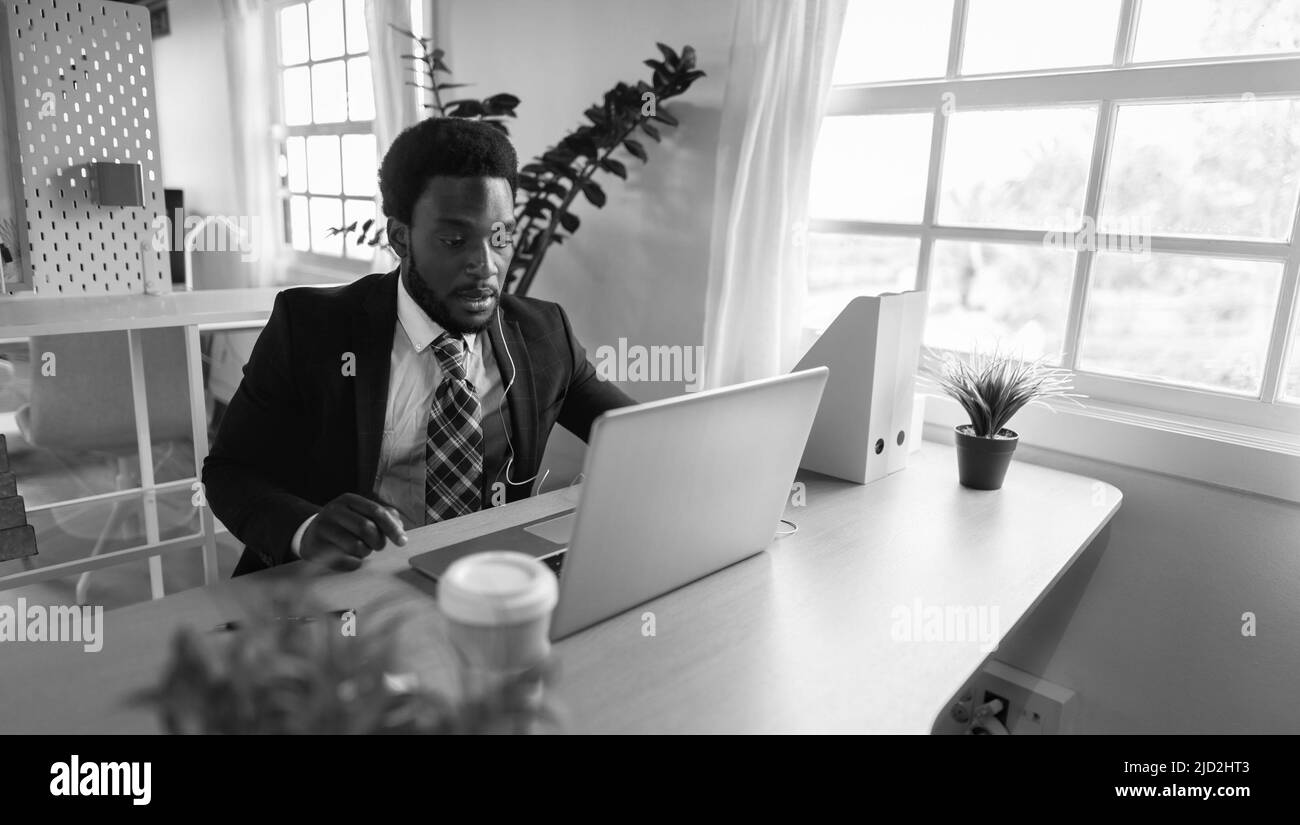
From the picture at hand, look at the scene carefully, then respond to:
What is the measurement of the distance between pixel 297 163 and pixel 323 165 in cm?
30

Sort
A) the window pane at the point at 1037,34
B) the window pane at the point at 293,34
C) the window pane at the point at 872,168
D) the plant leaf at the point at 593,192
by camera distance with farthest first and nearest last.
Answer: the window pane at the point at 293,34 < the plant leaf at the point at 593,192 < the window pane at the point at 872,168 < the window pane at the point at 1037,34

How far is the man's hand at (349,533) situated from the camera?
1102mm

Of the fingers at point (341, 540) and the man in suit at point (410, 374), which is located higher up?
the man in suit at point (410, 374)

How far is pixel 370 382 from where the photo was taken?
1.37m

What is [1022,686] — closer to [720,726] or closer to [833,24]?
[720,726]

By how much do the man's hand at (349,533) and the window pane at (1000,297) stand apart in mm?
1311

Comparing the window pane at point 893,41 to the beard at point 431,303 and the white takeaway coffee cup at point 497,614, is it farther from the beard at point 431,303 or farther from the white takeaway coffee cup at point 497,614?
the white takeaway coffee cup at point 497,614

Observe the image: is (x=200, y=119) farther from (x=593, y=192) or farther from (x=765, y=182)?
(x=765, y=182)

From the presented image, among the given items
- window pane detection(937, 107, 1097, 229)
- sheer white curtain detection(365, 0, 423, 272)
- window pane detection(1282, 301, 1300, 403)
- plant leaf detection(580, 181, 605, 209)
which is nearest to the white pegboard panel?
sheer white curtain detection(365, 0, 423, 272)

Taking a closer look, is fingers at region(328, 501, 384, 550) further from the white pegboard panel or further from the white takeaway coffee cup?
the white pegboard panel

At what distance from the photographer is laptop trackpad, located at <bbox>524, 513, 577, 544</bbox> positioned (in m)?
1.27

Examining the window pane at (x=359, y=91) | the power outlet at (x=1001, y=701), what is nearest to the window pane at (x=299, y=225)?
the window pane at (x=359, y=91)

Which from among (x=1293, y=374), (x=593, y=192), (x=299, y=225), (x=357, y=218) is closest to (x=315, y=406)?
(x=593, y=192)

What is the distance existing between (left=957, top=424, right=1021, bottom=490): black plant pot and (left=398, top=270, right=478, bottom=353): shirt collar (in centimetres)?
92
